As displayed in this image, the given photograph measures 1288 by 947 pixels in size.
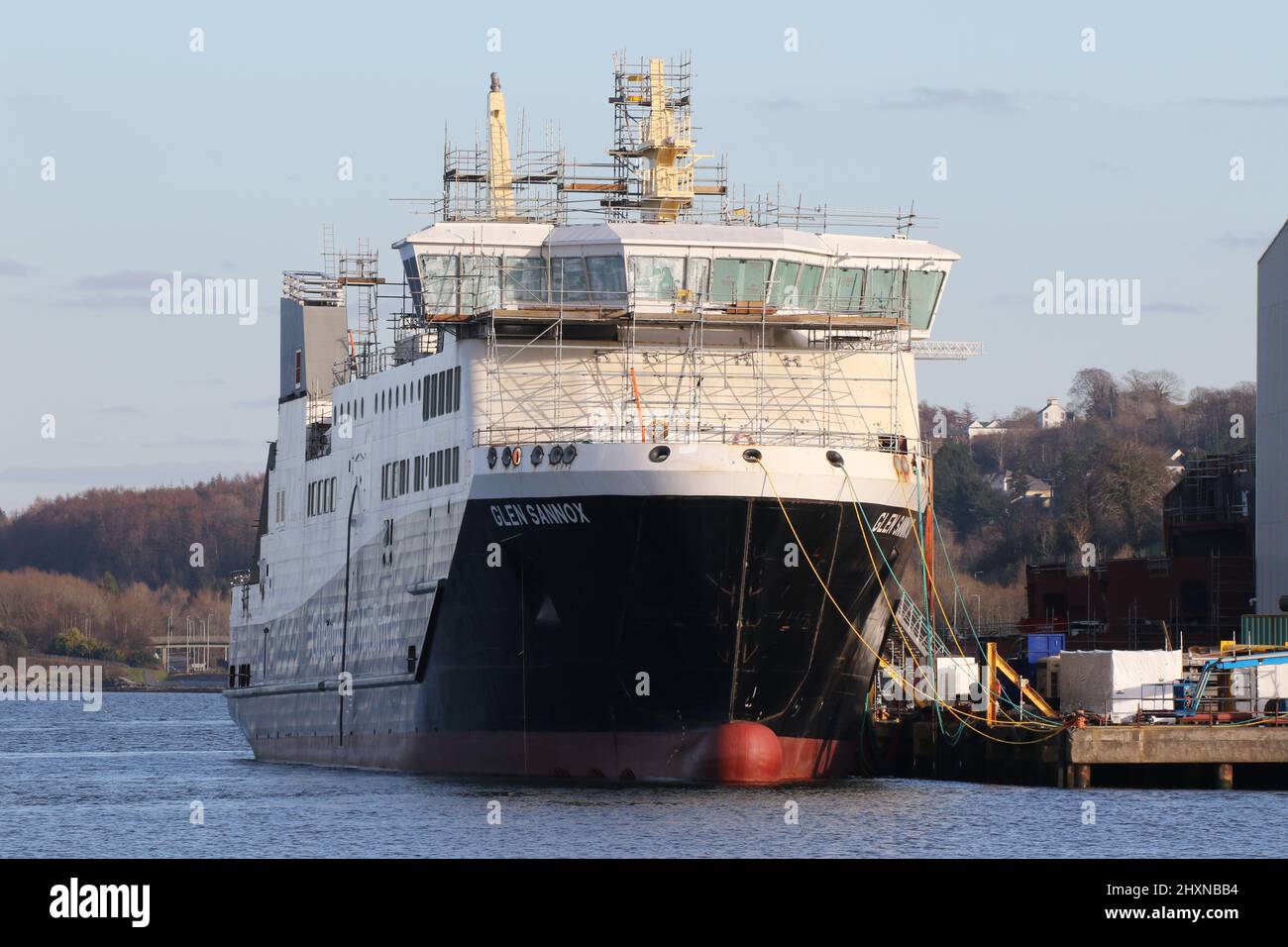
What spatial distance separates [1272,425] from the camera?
218ft

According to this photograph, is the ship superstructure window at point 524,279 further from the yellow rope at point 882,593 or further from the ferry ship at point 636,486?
the yellow rope at point 882,593

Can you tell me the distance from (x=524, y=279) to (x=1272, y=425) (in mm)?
27619

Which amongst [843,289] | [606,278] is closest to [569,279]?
[606,278]

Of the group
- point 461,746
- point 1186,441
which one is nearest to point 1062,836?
point 461,746

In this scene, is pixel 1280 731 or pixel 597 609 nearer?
pixel 597 609

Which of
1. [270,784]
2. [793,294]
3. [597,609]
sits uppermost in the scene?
[793,294]

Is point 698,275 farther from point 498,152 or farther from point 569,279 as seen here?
point 498,152

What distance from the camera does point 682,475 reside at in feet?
143

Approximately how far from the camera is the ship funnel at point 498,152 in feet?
193

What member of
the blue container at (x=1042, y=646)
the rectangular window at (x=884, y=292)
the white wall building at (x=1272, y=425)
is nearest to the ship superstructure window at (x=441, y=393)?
the rectangular window at (x=884, y=292)

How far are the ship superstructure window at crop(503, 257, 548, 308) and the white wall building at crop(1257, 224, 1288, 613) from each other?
26.8m

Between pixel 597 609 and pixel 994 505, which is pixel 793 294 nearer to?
pixel 597 609
